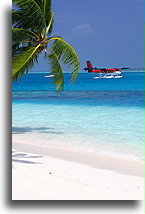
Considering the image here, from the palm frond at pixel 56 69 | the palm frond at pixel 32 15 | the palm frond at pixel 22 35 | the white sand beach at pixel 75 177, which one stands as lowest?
the white sand beach at pixel 75 177

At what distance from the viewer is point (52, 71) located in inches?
189

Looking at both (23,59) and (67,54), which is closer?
(23,59)

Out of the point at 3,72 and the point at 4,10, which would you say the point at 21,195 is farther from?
the point at 4,10

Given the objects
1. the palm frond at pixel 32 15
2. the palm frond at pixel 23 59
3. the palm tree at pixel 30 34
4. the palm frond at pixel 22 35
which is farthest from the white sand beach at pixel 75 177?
the palm frond at pixel 32 15

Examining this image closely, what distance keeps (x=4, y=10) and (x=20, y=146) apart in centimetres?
273

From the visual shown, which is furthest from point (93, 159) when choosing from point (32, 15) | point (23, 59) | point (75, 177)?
point (32, 15)

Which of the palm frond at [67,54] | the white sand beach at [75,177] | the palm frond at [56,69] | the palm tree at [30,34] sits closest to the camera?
the white sand beach at [75,177]

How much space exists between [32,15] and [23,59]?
47 centimetres

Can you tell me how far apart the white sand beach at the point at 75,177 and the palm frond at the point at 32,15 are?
1.43 meters

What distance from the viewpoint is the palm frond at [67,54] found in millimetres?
4419

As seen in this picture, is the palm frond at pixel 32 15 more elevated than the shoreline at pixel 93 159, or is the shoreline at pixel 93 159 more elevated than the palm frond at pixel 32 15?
the palm frond at pixel 32 15

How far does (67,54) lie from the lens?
4523 mm

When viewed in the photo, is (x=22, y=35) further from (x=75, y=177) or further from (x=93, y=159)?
(x=93, y=159)

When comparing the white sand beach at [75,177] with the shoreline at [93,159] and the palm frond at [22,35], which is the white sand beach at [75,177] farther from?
the palm frond at [22,35]
